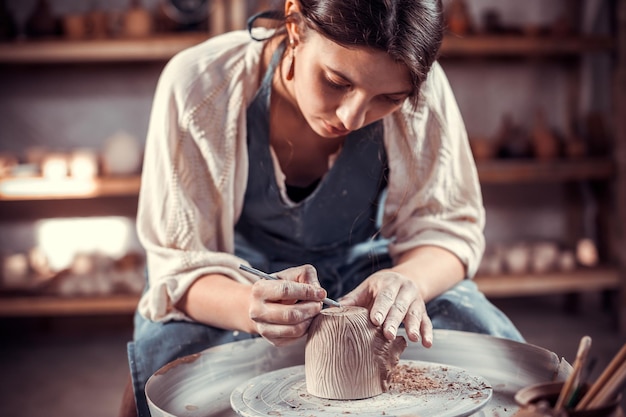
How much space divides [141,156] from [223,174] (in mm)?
1705

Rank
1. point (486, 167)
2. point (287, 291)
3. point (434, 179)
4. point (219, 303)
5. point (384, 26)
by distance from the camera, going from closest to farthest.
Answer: point (287, 291) < point (384, 26) < point (219, 303) < point (434, 179) < point (486, 167)

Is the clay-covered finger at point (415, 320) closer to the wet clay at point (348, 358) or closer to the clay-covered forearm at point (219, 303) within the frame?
the wet clay at point (348, 358)

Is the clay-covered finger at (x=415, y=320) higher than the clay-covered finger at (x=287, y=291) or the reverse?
the reverse

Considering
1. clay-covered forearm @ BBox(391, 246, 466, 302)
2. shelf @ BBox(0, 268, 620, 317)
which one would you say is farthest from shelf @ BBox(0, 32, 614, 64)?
clay-covered forearm @ BBox(391, 246, 466, 302)

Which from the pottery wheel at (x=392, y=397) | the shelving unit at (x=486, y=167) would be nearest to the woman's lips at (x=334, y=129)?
the pottery wheel at (x=392, y=397)

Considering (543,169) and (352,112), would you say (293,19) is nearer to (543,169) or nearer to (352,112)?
(352,112)

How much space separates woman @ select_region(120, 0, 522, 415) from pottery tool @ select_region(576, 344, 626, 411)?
0.33 meters

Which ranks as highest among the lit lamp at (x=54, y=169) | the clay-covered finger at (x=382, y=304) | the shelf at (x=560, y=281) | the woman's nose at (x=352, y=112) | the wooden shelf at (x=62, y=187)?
the woman's nose at (x=352, y=112)

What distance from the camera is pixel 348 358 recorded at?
97 cm

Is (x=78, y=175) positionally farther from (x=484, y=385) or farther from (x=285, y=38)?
(x=484, y=385)

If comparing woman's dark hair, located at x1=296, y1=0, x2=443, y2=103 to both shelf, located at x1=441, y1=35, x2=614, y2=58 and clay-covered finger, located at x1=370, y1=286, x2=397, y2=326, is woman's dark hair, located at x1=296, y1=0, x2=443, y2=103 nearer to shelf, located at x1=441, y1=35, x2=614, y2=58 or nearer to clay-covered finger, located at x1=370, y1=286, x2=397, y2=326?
clay-covered finger, located at x1=370, y1=286, x2=397, y2=326

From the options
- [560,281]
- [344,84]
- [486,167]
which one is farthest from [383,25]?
[560,281]

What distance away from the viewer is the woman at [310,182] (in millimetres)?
1087

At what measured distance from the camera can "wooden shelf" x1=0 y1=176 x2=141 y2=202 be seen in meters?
2.81
